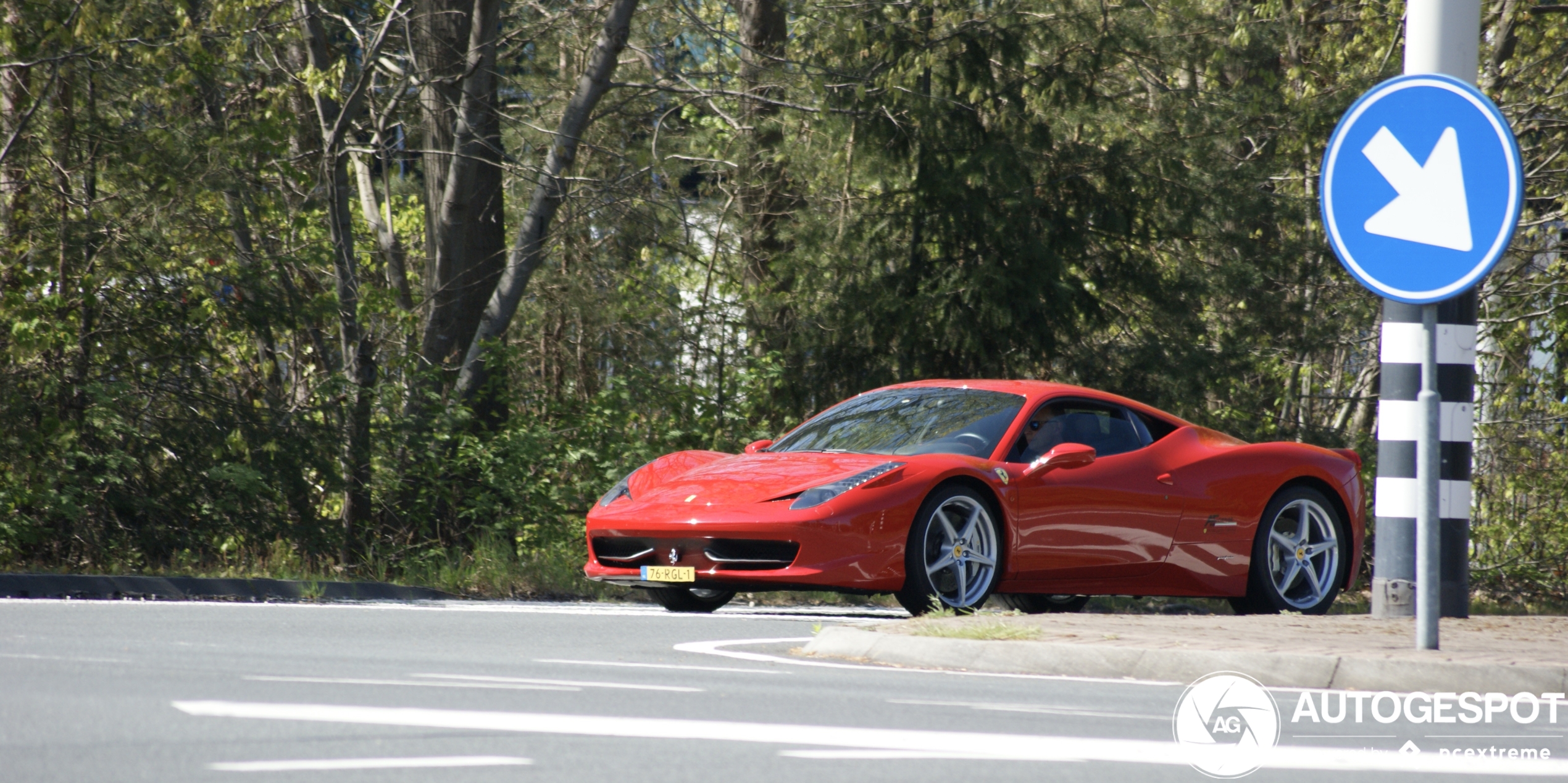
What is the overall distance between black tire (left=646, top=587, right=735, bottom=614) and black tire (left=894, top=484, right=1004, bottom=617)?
1.41 m

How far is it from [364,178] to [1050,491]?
13.4 metres

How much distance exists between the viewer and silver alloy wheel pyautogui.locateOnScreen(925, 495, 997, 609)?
928cm

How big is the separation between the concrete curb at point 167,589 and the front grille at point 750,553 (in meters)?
2.76

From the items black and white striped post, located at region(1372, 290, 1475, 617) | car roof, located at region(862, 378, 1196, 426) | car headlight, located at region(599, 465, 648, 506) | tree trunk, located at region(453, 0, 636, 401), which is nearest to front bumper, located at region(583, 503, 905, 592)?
car headlight, located at region(599, 465, 648, 506)

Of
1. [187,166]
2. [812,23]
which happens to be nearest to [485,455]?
[187,166]

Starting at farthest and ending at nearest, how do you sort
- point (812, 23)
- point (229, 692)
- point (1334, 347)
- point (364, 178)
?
point (364, 178), point (1334, 347), point (812, 23), point (229, 692)

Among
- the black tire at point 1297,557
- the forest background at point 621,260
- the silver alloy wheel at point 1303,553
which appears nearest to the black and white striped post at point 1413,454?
the black tire at point 1297,557

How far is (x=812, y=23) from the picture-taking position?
1684 cm

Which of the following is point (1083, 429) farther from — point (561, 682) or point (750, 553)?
point (561, 682)

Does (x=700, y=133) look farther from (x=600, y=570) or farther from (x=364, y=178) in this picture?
(x=600, y=570)

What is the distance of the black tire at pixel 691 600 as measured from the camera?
10.2 m

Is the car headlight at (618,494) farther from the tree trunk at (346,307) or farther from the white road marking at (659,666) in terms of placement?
the tree trunk at (346,307)

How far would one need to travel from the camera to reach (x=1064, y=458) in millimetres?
9617

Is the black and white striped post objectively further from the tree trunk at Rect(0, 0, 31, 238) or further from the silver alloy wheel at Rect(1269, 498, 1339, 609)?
the tree trunk at Rect(0, 0, 31, 238)
